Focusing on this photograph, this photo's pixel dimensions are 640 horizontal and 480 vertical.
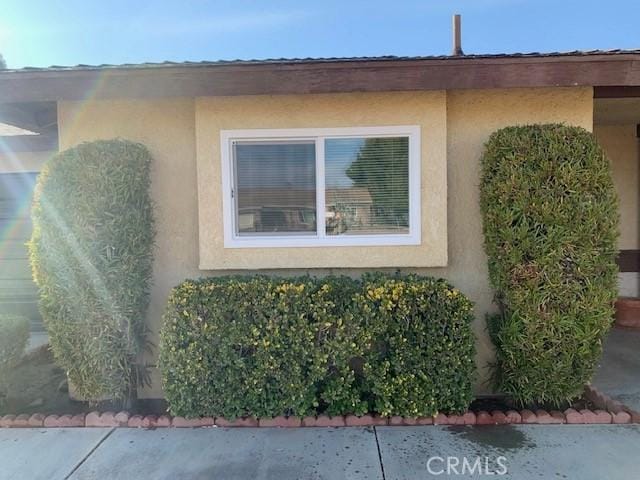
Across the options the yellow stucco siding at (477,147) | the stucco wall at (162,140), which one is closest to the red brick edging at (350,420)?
the yellow stucco siding at (477,147)

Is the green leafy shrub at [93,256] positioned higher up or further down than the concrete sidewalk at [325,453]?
higher up

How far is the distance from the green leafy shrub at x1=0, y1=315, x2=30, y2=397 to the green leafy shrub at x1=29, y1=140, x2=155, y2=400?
69cm

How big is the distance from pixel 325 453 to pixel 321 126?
3032 millimetres

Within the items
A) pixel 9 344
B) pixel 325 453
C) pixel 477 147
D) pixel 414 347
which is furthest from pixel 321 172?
pixel 9 344

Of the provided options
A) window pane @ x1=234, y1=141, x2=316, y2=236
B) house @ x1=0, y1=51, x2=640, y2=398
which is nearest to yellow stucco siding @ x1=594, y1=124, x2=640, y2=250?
house @ x1=0, y1=51, x2=640, y2=398

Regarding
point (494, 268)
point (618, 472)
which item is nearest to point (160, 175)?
point (494, 268)

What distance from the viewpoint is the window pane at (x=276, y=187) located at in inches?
185

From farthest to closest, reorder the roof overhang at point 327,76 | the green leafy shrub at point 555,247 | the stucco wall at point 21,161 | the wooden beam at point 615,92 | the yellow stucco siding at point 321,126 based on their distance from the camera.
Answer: the stucco wall at point 21,161 → the wooden beam at point 615,92 → the yellow stucco siding at point 321,126 → the roof overhang at point 327,76 → the green leafy shrub at point 555,247

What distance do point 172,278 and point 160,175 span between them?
110 cm

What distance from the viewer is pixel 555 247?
396cm

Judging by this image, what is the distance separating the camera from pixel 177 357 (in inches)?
160

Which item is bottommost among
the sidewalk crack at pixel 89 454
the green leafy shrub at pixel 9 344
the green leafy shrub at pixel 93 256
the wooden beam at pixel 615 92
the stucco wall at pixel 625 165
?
the sidewalk crack at pixel 89 454

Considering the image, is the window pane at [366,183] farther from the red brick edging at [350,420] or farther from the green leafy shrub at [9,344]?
the green leafy shrub at [9,344]

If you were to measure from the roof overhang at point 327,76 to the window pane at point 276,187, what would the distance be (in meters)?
0.65
